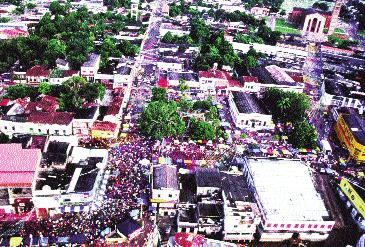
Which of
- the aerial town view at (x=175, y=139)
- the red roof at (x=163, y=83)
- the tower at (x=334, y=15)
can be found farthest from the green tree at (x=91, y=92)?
the tower at (x=334, y=15)

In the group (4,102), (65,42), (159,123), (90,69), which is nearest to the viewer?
(159,123)

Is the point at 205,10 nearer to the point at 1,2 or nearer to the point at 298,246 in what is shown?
the point at 1,2

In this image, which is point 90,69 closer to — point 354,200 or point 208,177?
point 208,177

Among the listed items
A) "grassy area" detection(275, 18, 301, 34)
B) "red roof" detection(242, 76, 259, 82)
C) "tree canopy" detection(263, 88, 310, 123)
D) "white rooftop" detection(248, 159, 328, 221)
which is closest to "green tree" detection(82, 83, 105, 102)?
"red roof" detection(242, 76, 259, 82)

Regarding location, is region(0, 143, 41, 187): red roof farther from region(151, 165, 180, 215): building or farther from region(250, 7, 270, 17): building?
region(250, 7, 270, 17): building

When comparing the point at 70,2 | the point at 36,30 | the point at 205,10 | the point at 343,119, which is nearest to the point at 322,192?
the point at 343,119

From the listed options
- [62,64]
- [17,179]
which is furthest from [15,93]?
[17,179]

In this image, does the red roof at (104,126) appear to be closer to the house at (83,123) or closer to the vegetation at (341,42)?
the house at (83,123)
